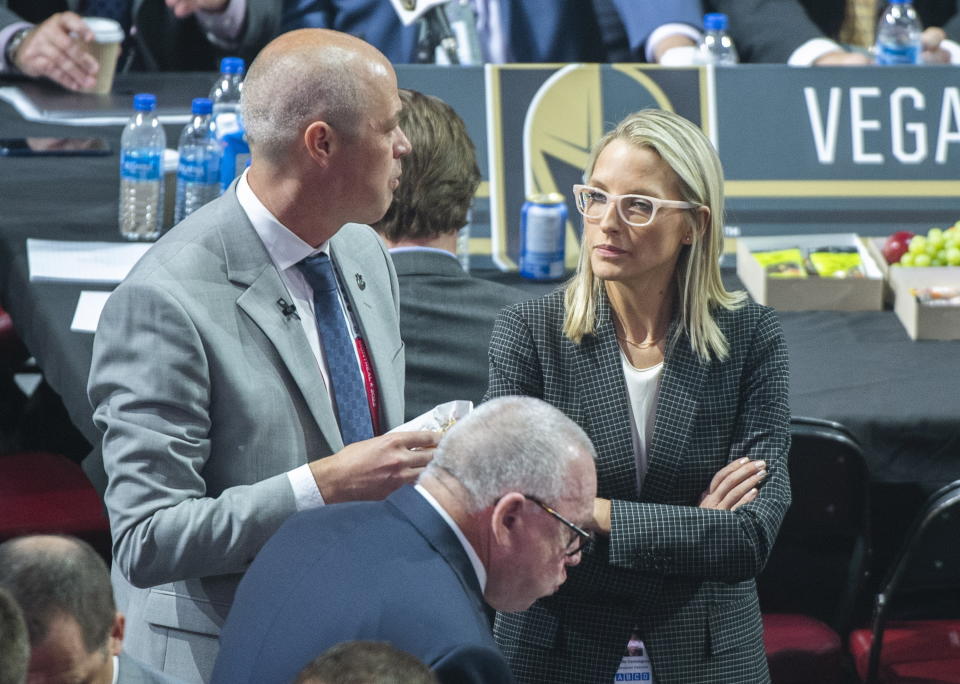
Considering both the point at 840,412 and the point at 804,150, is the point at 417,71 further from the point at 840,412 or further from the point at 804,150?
the point at 840,412

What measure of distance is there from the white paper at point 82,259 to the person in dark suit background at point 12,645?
204 centimetres

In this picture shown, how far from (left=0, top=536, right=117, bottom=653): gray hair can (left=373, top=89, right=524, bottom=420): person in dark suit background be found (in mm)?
969

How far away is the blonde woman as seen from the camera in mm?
2408

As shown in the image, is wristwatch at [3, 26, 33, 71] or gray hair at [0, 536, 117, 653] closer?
gray hair at [0, 536, 117, 653]

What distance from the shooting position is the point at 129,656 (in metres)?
2.19

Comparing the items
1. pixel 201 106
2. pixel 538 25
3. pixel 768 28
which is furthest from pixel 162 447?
pixel 768 28

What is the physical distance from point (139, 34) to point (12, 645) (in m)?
4.20

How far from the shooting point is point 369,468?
208 cm

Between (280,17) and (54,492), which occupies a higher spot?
(280,17)

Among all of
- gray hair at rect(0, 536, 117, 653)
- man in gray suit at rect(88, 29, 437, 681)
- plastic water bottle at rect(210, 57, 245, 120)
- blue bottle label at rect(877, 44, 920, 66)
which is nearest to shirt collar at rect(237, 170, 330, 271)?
man in gray suit at rect(88, 29, 437, 681)

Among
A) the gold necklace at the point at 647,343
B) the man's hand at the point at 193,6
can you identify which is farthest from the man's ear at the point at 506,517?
the man's hand at the point at 193,6

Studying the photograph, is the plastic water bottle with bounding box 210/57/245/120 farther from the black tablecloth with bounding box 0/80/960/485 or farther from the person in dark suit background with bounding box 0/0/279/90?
the person in dark suit background with bounding box 0/0/279/90

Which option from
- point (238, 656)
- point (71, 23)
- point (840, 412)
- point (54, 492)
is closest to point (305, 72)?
point (238, 656)

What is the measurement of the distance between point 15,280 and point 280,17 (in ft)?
6.15
